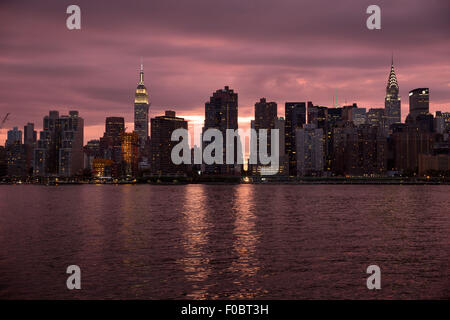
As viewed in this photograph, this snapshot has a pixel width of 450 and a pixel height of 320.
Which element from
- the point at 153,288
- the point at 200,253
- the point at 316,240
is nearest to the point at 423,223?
the point at 316,240

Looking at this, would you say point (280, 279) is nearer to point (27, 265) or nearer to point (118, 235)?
point (27, 265)

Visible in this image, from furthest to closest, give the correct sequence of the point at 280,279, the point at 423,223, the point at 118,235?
the point at 423,223
the point at 118,235
the point at 280,279

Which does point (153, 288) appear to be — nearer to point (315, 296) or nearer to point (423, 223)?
point (315, 296)

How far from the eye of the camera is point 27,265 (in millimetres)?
43875

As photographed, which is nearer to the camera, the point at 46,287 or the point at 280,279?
the point at 46,287

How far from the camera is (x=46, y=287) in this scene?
35469 millimetres

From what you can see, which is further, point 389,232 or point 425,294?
point 389,232

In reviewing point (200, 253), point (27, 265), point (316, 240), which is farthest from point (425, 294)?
point (27, 265)

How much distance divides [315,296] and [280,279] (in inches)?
210
